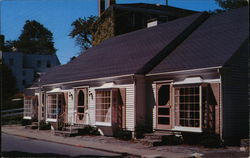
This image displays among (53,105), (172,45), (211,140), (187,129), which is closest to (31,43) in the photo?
(53,105)

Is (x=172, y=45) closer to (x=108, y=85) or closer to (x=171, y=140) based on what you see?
(x=108, y=85)

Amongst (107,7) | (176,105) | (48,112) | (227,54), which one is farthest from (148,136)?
(107,7)

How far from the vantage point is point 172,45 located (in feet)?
60.8

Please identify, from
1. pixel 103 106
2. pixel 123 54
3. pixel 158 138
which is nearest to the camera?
pixel 158 138

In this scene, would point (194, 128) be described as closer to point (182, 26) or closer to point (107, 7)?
point (182, 26)

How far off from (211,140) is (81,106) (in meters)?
9.24

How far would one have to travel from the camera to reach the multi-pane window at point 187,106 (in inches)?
568

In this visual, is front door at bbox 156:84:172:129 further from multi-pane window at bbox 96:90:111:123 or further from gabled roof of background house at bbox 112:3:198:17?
gabled roof of background house at bbox 112:3:198:17

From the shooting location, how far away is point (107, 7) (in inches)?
1464

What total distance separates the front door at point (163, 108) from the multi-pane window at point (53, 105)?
6.81 m

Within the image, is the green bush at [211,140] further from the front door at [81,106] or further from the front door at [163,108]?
the front door at [81,106]

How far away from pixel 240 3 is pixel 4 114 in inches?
915

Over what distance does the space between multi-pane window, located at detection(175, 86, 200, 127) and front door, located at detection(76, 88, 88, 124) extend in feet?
22.5

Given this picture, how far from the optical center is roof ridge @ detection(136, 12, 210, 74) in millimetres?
17344
